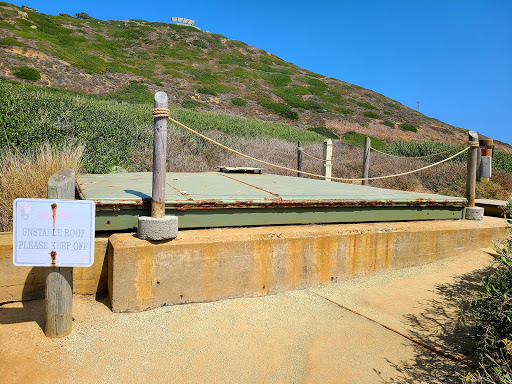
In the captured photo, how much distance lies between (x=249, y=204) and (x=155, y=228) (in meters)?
0.96

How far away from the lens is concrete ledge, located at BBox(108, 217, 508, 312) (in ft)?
10.4

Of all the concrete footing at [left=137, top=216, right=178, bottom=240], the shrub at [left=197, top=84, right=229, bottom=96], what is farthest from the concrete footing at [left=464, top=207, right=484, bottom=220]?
the shrub at [left=197, top=84, right=229, bottom=96]

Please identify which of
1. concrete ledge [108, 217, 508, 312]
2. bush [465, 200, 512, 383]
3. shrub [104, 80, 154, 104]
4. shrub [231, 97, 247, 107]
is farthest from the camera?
shrub [231, 97, 247, 107]

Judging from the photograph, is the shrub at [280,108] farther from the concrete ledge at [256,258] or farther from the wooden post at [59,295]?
the wooden post at [59,295]

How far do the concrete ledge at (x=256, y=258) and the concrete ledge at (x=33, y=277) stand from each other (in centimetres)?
23

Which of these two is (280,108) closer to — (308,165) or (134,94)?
(134,94)

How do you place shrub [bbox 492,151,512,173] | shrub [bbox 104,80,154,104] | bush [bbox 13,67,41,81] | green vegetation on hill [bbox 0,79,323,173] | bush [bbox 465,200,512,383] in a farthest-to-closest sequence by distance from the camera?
shrub [bbox 104,80,154,104], bush [bbox 13,67,41,81], shrub [bbox 492,151,512,173], green vegetation on hill [bbox 0,79,323,173], bush [bbox 465,200,512,383]

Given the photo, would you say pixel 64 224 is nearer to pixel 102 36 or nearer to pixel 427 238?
pixel 427 238

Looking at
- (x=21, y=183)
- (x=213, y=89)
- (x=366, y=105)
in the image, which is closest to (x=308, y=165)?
(x=21, y=183)

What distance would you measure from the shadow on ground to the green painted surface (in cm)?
101

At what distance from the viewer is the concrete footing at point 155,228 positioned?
318 cm

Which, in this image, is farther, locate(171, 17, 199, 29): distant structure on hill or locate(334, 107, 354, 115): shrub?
locate(171, 17, 199, 29): distant structure on hill

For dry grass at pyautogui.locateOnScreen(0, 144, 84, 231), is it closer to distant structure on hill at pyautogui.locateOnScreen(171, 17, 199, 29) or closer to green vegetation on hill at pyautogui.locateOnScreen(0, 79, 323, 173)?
green vegetation on hill at pyautogui.locateOnScreen(0, 79, 323, 173)

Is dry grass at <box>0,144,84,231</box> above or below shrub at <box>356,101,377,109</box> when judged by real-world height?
below
